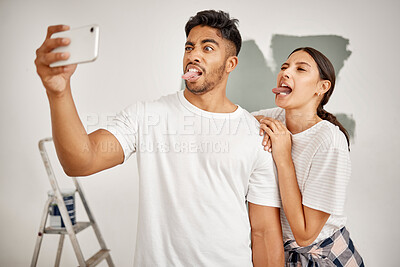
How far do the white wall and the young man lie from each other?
925mm

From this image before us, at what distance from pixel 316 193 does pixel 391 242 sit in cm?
125

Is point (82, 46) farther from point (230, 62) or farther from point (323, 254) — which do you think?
point (323, 254)

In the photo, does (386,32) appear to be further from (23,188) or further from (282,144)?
(23,188)

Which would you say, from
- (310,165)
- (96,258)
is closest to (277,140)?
(310,165)

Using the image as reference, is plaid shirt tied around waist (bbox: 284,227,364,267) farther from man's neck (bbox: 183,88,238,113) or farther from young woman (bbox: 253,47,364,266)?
man's neck (bbox: 183,88,238,113)

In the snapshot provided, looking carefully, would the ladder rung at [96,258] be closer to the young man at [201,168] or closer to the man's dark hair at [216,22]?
the young man at [201,168]

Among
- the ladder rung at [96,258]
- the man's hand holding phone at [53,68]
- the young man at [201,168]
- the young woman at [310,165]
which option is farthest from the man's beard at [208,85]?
the ladder rung at [96,258]

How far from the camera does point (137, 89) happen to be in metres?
2.21

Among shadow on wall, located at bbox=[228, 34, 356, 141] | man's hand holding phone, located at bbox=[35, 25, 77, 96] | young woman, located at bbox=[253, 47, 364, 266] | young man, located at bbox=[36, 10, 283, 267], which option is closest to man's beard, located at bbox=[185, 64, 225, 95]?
young man, located at bbox=[36, 10, 283, 267]

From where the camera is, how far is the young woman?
118cm

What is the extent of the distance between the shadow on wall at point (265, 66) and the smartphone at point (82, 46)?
4.82ft

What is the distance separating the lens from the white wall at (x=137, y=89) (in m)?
2.02

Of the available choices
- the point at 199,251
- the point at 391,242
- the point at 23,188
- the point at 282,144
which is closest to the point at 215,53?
the point at 282,144

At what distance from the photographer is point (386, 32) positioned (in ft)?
A: 6.62
